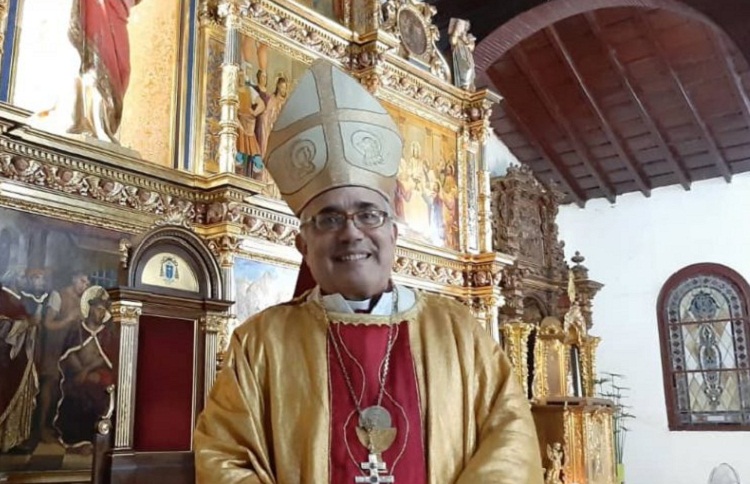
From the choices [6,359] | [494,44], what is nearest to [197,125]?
[6,359]

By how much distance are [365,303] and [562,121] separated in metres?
10.4

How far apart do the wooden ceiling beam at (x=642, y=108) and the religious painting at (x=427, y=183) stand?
3129mm

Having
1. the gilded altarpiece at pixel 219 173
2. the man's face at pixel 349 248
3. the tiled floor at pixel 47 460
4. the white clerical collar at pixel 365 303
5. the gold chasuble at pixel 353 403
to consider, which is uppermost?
the gilded altarpiece at pixel 219 173

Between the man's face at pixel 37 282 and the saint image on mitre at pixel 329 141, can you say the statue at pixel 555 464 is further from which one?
the saint image on mitre at pixel 329 141

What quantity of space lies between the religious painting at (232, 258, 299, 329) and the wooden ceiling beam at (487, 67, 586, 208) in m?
6.48

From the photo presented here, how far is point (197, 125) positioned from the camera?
5.99m

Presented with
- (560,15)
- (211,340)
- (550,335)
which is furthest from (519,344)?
(211,340)

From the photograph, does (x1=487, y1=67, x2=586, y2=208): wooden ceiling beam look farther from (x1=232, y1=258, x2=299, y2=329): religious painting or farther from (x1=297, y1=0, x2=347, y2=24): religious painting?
(x1=232, y1=258, x2=299, y2=329): religious painting

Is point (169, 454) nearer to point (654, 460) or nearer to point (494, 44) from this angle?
point (494, 44)

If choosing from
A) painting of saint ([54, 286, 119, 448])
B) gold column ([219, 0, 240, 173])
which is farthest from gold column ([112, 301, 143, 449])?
gold column ([219, 0, 240, 173])

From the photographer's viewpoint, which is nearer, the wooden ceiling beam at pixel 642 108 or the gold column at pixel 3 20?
the gold column at pixel 3 20

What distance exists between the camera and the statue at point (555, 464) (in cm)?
834

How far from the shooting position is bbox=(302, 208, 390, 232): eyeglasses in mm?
2262

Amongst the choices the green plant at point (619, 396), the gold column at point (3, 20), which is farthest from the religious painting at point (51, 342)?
the green plant at point (619, 396)
